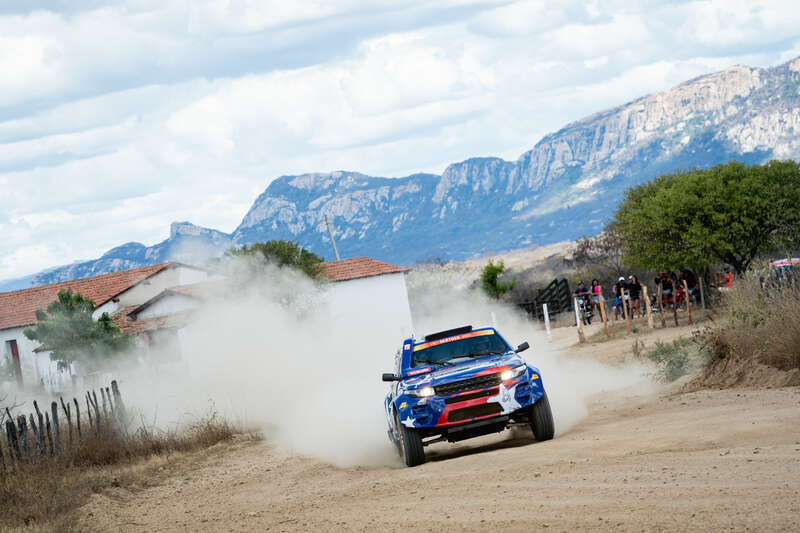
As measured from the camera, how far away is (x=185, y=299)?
49.7 metres

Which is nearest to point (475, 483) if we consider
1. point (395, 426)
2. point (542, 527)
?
point (542, 527)

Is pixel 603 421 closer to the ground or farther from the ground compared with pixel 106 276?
→ closer to the ground

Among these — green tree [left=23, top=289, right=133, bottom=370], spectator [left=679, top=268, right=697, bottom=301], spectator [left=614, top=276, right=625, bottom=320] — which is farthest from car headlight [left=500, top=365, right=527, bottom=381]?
green tree [left=23, top=289, right=133, bottom=370]

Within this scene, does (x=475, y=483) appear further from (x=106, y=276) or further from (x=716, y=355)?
(x=106, y=276)

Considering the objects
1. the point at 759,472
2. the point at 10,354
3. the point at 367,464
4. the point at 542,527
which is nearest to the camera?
the point at 542,527

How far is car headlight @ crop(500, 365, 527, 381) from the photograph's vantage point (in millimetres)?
12195

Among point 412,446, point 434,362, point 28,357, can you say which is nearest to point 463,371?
point 434,362

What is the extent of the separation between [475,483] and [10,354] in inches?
2177

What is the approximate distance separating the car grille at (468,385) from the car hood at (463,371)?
5 cm

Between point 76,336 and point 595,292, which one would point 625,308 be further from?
point 76,336

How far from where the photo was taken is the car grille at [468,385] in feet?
39.9

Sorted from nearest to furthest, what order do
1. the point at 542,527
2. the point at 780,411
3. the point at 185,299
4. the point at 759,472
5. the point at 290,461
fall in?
the point at 542,527
the point at 759,472
the point at 780,411
the point at 290,461
the point at 185,299

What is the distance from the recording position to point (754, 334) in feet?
47.8

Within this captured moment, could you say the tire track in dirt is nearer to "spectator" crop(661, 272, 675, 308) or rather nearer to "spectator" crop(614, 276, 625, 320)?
"spectator" crop(614, 276, 625, 320)
